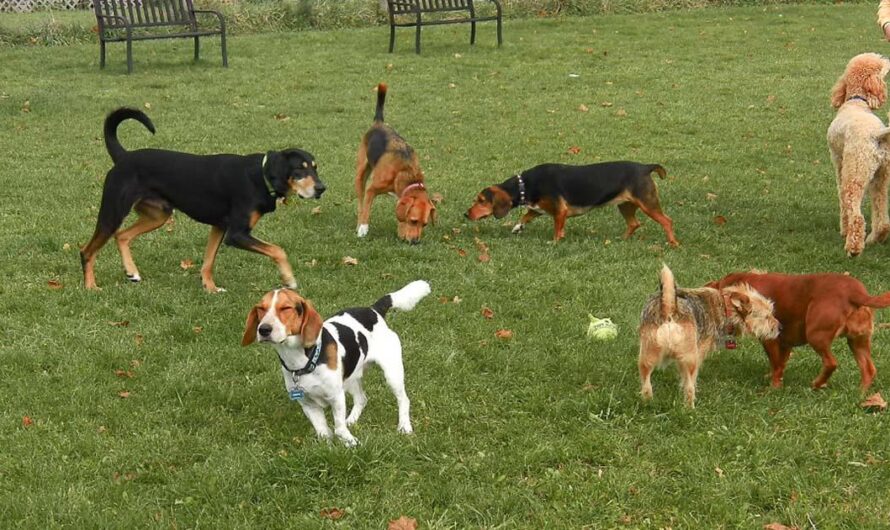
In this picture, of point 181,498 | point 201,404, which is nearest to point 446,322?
point 201,404

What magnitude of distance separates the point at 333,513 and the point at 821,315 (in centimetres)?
276

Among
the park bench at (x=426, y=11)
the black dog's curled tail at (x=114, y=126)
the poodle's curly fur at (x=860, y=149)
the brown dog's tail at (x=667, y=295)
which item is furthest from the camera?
the park bench at (x=426, y=11)

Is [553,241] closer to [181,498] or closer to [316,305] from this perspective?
[316,305]

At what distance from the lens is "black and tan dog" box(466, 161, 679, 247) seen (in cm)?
816

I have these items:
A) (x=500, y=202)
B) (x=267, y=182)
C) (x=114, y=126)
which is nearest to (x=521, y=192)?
(x=500, y=202)

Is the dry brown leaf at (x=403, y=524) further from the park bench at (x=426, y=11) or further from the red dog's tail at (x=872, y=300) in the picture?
the park bench at (x=426, y=11)

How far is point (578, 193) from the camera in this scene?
8.27 meters

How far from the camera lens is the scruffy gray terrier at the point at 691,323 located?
4.57 m

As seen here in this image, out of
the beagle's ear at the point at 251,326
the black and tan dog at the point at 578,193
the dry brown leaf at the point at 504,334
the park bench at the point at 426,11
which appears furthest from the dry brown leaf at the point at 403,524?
the park bench at the point at 426,11

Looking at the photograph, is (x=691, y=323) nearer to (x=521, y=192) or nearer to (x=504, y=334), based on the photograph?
(x=504, y=334)

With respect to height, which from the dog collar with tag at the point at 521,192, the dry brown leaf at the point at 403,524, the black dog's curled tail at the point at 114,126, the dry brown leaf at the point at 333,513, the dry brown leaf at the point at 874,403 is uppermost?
the black dog's curled tail at the point at 114,126

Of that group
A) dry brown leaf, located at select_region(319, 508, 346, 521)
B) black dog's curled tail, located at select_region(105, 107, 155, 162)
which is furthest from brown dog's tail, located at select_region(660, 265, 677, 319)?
black dog's curled tail, located at select_region(105, 107, 155, 162)

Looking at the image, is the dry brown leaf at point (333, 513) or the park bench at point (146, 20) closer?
the dry brown leaf at point (333, 513)

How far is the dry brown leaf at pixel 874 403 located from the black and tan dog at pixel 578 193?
342 centimetres
